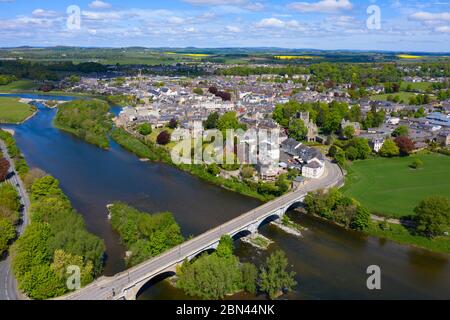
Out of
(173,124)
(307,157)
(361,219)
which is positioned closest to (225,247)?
(361,219)

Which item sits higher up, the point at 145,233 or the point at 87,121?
the point at 87,121

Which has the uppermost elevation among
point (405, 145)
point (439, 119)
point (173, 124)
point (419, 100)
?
point (419, 100)

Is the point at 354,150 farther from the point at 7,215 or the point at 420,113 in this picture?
the point at 7,215

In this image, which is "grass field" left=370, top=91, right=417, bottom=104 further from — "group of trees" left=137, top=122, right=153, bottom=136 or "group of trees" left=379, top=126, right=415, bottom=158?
"group of trees" left=137, top=122, right=153, bottom=136

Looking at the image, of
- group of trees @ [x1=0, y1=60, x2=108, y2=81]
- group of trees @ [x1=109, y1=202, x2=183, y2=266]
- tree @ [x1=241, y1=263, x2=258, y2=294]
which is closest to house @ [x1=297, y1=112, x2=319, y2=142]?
group of trees @ [x1=109, y1=202, x2=183, y2=266]

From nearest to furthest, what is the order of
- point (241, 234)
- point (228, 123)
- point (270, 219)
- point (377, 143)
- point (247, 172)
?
point (241, 234) → point (270, 219) → point (247, 172) → point (377, 143) → point (228, 123)
